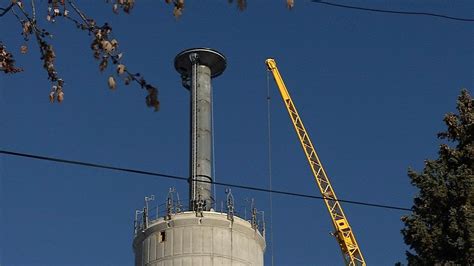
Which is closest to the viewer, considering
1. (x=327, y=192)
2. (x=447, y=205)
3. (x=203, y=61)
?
(x=447, y=205)

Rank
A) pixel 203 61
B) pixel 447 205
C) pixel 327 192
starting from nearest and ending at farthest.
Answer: pixel 447 205, pixel 203 61, pixel 327 192

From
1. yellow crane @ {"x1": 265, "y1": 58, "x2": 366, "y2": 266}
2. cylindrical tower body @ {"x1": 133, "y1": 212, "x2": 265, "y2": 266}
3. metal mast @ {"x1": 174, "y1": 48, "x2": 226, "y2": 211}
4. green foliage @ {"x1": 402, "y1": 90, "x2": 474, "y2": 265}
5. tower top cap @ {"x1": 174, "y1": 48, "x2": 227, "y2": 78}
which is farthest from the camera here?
yellow crane @ {"x1": 265, "y1": 58, "x2": 366, "y2": 266}

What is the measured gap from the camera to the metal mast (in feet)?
184

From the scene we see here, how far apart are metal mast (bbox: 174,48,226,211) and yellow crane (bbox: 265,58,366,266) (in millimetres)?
22559

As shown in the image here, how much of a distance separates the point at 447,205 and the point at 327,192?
53076mm

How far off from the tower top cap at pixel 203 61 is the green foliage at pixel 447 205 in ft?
97.2

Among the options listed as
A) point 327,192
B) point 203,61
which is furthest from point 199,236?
point 327,192

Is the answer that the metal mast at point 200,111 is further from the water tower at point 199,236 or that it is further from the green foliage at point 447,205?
the green foliage at point 447,205

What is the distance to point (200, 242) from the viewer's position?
2067 inches

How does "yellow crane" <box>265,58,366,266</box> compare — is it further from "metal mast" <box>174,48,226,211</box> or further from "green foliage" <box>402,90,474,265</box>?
"green foliage" <box>402,90,474,265</box>

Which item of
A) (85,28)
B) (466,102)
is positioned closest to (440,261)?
(466,102)

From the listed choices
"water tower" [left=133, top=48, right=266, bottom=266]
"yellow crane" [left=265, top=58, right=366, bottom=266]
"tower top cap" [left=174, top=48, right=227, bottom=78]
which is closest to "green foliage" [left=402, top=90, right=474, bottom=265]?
"water tower" [left=133, top=48, right=266, bottom=266]

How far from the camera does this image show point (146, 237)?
5438cm

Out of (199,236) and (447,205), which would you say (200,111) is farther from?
(447,205)
